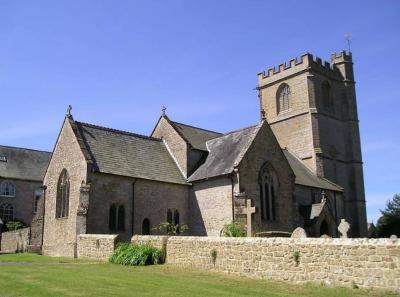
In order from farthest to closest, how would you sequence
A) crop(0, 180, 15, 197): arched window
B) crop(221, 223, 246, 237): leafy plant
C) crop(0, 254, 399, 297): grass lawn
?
crop(0, 180, 15, 197): arched window → crop(221, 223, 246, 237): leafy plant → crop(0, 254, 399, 297): grass lawn

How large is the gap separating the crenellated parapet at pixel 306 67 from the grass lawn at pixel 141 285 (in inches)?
1560

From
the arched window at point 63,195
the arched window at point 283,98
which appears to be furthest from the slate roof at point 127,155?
the arched window at point 283,98

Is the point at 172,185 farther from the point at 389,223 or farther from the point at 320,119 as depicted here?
the point at 389,223

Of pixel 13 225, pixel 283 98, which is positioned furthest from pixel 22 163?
pixel 283 98

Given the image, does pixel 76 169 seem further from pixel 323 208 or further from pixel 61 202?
pixel 323 208

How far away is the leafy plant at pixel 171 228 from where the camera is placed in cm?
3228

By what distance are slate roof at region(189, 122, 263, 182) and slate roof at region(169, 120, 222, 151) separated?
3.79 ft

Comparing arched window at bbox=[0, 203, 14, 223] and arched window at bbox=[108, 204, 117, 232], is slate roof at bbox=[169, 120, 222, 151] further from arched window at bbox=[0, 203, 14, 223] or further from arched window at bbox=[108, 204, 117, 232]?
arched window at bbox=[0, 203, 14, 223]

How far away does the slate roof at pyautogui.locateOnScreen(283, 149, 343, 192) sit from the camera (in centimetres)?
4212

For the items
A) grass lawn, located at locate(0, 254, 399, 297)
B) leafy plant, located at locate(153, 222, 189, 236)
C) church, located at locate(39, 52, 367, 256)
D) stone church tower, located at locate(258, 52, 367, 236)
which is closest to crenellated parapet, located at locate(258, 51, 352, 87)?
stone church tower, located at locate(258, 52, 367, 236)

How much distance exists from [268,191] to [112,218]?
11.7 metres

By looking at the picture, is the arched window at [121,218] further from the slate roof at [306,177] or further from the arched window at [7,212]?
the arched window at [7,212]

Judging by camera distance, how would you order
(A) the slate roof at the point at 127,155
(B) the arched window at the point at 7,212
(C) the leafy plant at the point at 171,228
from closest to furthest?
(A) the slate roof at the point at 127,155, (C) the leafy plant at the point at 171,228, (B) the arched window at the point at 7,212

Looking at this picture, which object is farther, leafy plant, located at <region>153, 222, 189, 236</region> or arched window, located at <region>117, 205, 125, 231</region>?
leafy plant, located at <region>153, 222, 189, 236</region>
